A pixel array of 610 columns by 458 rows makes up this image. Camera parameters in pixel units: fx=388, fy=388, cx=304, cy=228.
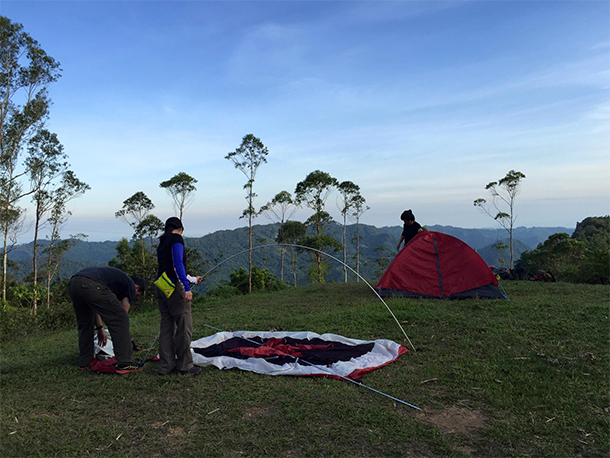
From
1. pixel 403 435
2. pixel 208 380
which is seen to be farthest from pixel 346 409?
pixel 208 380

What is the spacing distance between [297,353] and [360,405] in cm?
165

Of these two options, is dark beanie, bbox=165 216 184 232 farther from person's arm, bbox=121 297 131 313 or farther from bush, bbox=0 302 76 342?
→ bush, bbox=0 302 76 342

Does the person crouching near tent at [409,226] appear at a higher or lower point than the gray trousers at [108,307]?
higher

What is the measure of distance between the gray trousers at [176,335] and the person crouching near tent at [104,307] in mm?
420

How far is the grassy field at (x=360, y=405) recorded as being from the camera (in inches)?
119

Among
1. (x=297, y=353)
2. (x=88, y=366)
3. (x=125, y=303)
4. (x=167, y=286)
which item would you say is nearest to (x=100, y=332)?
(x=88, y=366)

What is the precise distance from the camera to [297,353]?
5207 mm

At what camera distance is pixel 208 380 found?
14.5ft

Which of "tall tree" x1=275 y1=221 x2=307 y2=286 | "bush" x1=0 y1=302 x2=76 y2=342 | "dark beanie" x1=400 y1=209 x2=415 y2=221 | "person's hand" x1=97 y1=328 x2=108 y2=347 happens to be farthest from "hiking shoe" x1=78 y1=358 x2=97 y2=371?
"tall tree" x1=275 y1=221 x2=307 y2=286

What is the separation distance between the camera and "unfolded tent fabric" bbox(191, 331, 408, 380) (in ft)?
15.1

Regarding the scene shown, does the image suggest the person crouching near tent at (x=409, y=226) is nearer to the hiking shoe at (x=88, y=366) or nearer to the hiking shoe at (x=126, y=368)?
the hiking shoe at (x=126, y=368)

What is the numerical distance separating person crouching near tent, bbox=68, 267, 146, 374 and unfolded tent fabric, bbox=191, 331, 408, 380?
87 centimetres

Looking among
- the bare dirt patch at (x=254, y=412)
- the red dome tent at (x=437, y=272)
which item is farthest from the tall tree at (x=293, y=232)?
the bare dirt patch at (x=254, y=412)

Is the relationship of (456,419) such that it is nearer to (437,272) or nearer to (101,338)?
(101,338)
